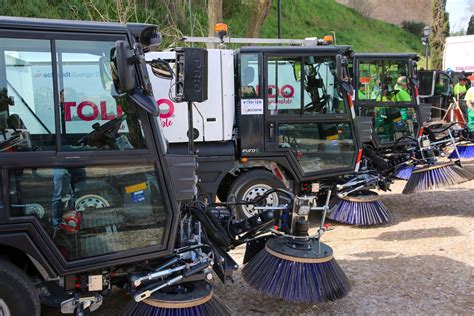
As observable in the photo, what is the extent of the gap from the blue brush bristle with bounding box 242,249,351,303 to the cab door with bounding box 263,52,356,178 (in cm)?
251

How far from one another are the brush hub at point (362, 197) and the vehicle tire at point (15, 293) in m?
4.47

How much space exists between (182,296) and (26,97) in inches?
63.4

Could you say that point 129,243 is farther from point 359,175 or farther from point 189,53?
point 359,175

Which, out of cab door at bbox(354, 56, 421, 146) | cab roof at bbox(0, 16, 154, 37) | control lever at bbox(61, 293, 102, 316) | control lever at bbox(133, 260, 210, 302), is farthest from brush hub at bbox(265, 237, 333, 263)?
cab door at bbox(354, 56, 421, 146)

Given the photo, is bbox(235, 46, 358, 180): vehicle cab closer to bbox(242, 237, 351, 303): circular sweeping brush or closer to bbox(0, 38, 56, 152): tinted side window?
bbox(242, 237, 351, 303): circular sweeping brush

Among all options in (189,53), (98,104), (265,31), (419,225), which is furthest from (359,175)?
(265,31)

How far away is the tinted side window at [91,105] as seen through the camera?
296 centimetres

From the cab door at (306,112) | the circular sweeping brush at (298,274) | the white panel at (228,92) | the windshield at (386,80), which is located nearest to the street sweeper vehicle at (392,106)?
the windshield at (386,80)

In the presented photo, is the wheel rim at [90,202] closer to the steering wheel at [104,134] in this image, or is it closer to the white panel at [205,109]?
the steering wheel at [104,134]

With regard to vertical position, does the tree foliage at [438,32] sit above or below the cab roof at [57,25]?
above

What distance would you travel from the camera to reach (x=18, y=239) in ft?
9.29

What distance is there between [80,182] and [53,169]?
0.18 m

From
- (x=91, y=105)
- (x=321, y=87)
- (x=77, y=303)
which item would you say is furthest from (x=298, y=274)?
(x=321, y=87)

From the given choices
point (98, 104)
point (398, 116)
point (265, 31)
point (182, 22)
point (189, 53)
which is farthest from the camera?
point (265, 31)
